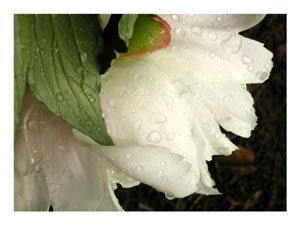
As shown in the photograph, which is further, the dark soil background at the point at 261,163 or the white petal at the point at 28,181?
the dark soil background at the point at 261,163

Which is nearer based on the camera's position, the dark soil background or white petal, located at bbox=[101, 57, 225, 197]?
white petal, located at bbox=[101, 57, 225, 197]

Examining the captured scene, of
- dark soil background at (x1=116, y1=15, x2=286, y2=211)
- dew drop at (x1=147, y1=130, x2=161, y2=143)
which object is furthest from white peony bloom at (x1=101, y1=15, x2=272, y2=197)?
dark soil background at (x1=116, y1=15, x2=286, y2=211)

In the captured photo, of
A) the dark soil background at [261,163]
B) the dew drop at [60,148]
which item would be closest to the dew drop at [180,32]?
the dew drop at [60,148]

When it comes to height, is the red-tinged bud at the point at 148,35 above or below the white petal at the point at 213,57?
above

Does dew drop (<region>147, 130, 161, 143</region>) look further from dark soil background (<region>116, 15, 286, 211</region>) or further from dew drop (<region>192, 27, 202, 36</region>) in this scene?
dark soil background (<region>116, 15, 286, 211</region>)

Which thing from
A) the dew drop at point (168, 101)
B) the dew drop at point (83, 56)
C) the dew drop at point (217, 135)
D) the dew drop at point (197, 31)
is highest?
the dew drop at point (197, 31)

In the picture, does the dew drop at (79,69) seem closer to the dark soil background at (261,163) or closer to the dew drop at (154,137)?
the dew drop at (154,137)

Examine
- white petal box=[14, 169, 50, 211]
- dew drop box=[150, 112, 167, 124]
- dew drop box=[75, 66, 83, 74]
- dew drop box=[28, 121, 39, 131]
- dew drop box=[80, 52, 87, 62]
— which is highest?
dew drop box=[80, 52, 87, 62]
